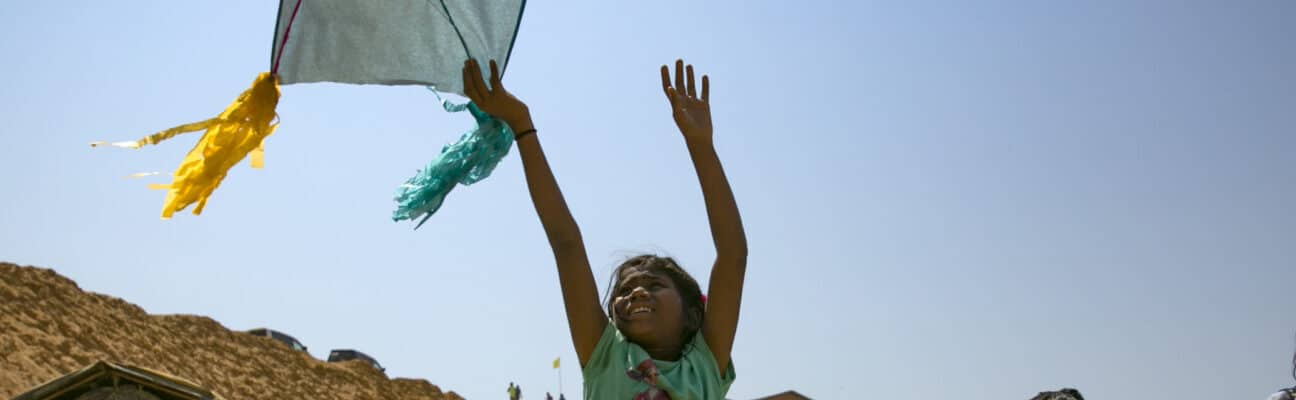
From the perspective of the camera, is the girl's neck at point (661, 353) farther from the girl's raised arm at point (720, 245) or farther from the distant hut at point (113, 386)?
the distant hut at point (113, 386)

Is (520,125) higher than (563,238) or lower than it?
higher

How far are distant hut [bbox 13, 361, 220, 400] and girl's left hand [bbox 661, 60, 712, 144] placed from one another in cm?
726

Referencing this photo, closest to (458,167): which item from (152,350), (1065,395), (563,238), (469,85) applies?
(469,85)

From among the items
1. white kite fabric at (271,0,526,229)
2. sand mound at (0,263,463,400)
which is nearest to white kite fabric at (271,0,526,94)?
white kite fabric at (271,0,526,229)

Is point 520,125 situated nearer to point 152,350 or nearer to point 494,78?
point 494,78

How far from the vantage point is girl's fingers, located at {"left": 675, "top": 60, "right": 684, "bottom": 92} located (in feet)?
8.45

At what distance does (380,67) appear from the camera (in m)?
2.50

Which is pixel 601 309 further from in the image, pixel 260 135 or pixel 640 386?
pixel 260 135

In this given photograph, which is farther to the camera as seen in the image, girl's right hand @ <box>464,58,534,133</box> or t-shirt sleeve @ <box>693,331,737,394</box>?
girl's right hand @ <box>464,58,534,133</box>

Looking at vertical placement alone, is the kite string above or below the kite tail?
above

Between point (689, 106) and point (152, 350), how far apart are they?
61.0 feet

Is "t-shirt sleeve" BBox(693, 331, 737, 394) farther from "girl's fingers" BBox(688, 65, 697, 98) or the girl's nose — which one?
"girl's fingers" BBox(688, 65, 697, 98)

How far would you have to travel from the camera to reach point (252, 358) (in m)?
21.0

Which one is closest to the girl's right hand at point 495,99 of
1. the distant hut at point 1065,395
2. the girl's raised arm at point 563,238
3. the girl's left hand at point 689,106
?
the girl's raised arm at point 563,238
